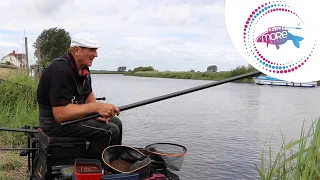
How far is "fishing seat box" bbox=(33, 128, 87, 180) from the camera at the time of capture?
346 centimetres

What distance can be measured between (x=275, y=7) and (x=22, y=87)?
25.4 feet

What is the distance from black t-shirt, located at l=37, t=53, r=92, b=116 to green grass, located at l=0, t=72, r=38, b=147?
415 cm

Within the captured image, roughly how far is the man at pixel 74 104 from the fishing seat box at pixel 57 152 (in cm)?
7

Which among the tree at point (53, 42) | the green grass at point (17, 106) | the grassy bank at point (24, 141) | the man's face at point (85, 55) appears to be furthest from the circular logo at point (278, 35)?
the tree at point (53, 42)

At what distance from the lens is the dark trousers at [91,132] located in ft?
11.8

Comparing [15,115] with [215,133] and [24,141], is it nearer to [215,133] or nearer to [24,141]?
[24,141]

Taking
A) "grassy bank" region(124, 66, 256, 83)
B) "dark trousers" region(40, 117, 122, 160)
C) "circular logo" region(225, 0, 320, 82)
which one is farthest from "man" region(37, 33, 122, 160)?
"grassy bank" region(124, 66, 256, 83)

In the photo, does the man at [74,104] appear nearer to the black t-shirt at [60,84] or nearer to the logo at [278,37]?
the black t-shirt at [60,84]

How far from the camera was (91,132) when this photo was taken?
143 inches

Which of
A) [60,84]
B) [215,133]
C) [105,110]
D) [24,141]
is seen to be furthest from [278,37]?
[215,133]

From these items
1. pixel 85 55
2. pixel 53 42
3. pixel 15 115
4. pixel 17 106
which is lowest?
pixel 15 115

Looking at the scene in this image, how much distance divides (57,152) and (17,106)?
5.25m

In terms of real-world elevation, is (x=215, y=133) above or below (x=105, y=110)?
below

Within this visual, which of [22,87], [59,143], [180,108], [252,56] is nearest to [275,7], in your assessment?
[252,56]
